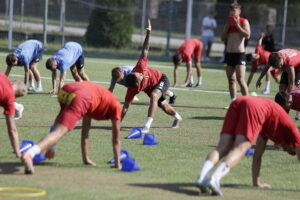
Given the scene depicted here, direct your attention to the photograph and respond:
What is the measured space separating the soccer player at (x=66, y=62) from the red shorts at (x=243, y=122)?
27.3 feet

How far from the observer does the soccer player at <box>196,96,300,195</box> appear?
26.0 ft

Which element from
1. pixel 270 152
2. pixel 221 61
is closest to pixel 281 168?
pixel 270 152

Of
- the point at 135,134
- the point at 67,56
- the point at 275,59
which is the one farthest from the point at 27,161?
the point at 67,56

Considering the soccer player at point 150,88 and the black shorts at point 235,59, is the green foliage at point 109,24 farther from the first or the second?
the soccer player at point 150,88

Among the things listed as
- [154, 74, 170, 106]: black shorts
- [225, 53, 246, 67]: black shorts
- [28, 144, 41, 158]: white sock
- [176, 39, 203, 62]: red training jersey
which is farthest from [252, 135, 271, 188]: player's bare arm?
[176, 39, 203, 62]: red training jersey

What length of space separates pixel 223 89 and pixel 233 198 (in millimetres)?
13406

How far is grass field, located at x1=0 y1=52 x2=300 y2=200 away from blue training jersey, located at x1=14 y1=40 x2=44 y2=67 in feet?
4.10

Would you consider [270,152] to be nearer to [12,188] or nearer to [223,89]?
[12,188]

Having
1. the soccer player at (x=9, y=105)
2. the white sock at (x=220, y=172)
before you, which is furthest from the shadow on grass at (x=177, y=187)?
the soccer player at (x=9, y=105)

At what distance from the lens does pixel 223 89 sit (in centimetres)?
2141

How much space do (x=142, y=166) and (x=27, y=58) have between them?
7.64m

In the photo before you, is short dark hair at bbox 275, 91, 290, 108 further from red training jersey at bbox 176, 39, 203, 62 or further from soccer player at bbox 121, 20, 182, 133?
red training jersey at bbox 176, 39, 203, 62

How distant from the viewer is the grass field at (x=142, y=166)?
8164 mm

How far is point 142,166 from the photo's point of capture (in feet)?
31.7
